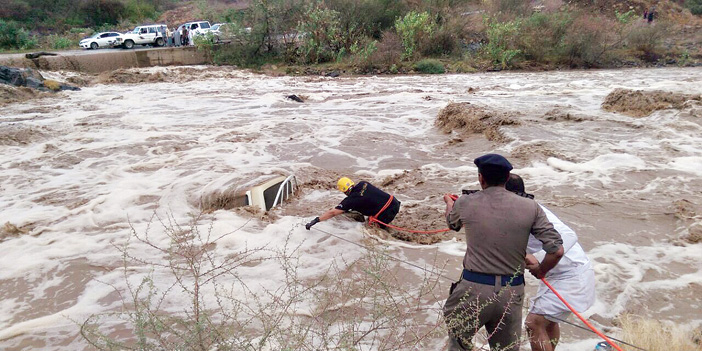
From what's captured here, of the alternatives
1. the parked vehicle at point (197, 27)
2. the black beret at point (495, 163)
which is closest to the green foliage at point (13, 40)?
the parked vehicle at point (197, 27)

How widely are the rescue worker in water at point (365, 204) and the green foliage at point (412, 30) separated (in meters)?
20.1

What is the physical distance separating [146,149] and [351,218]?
584cm

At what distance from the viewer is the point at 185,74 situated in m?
21.6

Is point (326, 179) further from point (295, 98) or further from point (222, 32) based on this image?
point (222, 32)

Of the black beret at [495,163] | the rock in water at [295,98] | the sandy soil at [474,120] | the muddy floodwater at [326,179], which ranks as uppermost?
the black beret at [495,163]

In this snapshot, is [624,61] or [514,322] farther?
[624,61]

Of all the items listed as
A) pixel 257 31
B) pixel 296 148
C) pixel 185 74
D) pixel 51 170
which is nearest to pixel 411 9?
pixel 257 31

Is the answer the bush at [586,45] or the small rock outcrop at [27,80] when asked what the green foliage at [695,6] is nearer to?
the bush at [586,45]

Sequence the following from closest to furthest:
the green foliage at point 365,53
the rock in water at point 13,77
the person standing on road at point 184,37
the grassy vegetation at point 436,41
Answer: the rock in water at point 13,77 < the green foliage at point 365,53 < the grassy vegetation at point 436,41 < the person standing on road at point 184,37

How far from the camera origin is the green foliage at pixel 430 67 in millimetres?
22688

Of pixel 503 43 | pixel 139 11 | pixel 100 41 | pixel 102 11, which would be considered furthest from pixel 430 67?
pixel 102 11

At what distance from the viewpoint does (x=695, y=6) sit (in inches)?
1357

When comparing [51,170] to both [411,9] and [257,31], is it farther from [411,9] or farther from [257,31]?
[411,9]

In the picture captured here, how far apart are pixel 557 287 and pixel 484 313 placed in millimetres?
581
